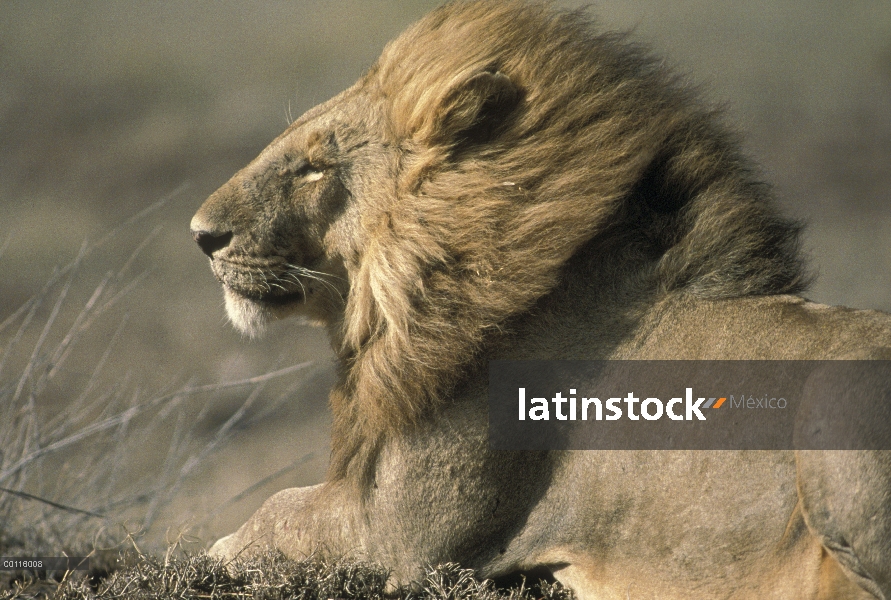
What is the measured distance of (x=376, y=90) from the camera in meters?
3.77

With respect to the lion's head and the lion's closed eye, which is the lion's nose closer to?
the lion's head

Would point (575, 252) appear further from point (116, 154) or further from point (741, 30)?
point (741, 30)

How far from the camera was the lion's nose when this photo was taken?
356 cm

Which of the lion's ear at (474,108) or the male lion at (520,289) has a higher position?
the lion's ear at (474,108)

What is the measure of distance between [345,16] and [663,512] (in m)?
15.5

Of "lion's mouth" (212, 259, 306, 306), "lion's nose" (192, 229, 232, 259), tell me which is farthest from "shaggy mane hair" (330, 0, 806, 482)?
"lion's nose" (192, 229, 232, 259)

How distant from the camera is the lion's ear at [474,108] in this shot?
345 centimetres

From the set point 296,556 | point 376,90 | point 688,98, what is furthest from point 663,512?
point 376,90

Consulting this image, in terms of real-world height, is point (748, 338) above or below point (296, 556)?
above

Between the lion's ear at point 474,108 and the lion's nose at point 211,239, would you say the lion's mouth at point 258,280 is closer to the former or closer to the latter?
the lion's nose at point 211,239

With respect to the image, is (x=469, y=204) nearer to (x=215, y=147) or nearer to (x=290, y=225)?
(x=290, y=225)

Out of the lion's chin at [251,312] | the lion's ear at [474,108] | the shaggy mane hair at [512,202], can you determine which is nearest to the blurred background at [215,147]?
the lion's chin at [251,312]

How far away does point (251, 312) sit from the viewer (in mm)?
3699

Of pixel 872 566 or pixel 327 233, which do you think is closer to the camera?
pixel 872 566
